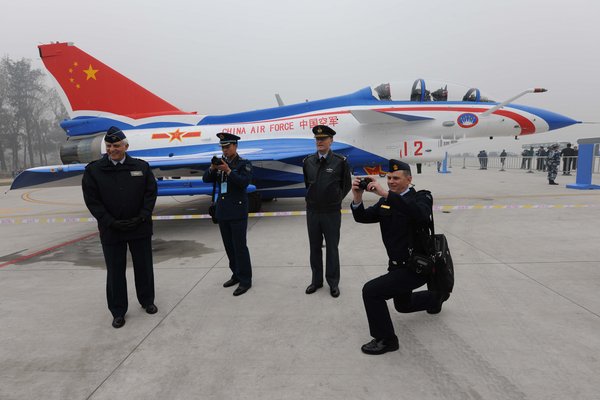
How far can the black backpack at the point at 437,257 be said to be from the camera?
7.91 ft

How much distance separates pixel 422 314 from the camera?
121 inches

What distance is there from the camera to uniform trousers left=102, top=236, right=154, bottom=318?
3121 millimetres

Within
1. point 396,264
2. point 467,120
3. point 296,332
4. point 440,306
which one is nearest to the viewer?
point 396,264

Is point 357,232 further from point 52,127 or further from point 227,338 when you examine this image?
point 52,127

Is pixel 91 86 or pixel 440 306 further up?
pixel 91 86

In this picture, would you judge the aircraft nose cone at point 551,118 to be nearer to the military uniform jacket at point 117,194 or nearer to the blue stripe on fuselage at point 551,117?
the blue stripe on fuselage at point 551,117

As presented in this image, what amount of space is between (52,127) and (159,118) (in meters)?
79.9

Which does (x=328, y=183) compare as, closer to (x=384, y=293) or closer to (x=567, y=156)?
(x=384, y=293)

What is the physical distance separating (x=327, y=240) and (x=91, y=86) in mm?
8943

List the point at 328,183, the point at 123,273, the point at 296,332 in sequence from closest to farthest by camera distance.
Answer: the point at 296,332 → the point at 123,273 → the point at 328,183

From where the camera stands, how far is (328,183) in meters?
3.51

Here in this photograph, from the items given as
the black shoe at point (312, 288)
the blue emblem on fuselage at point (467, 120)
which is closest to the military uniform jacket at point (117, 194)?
the black shoe at point (312, 288)

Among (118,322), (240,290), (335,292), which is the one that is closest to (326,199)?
(335,292)

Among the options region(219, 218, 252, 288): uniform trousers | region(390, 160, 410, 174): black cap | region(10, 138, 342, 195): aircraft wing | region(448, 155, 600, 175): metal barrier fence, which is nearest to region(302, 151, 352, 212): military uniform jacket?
region(219, 218, 252, 288): uniform trousers
